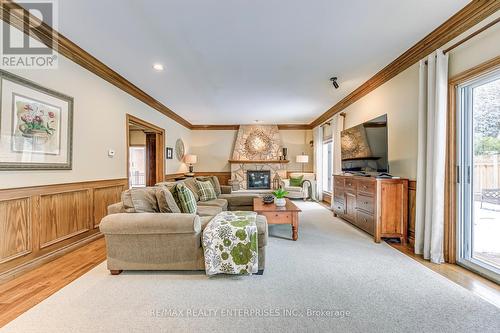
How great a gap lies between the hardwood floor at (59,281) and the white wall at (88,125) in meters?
0.94

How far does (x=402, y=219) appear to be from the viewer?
3.30 meters

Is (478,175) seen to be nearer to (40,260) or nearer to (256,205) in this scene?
(256,205)

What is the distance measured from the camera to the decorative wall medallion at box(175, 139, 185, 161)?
23.6ft

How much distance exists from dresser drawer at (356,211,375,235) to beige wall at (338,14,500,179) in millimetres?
802

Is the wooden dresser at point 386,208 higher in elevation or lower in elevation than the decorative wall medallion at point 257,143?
lower

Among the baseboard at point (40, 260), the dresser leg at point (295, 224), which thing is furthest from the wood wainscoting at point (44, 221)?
the dresser leg at point (295, 224)

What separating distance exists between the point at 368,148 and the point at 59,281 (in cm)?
443

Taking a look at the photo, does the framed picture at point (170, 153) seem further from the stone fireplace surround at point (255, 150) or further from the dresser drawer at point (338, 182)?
the dresser drawer at point (338, 182)

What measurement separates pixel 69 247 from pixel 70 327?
1779 mm

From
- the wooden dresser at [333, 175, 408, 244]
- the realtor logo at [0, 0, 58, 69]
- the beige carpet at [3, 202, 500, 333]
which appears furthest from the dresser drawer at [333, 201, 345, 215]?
the realtor logo at [0, 0, 58, 69]

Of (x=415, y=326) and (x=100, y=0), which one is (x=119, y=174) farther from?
(x=415, y=326)

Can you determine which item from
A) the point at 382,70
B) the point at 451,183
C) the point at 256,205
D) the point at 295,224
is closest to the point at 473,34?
the point at 382,70

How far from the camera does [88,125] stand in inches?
132

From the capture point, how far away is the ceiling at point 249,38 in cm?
225
